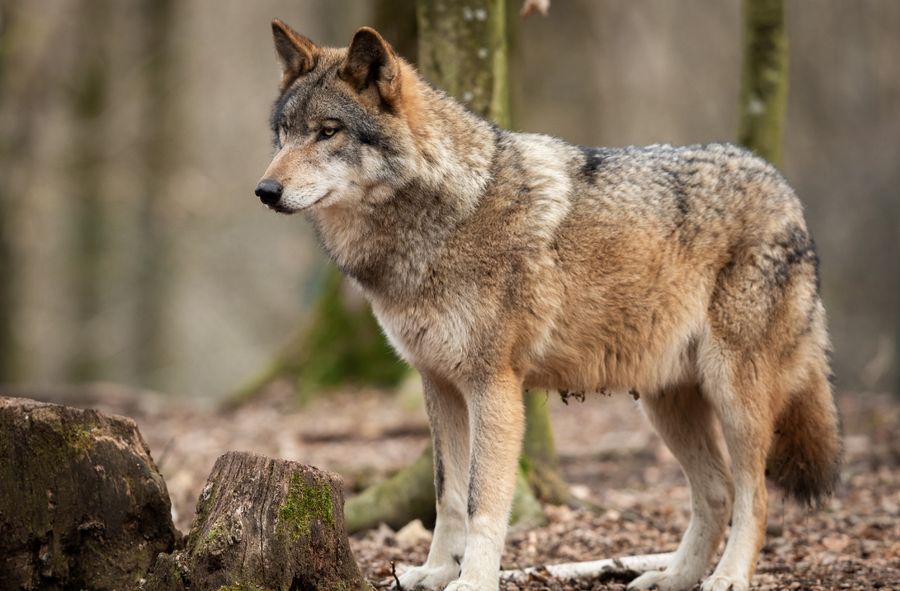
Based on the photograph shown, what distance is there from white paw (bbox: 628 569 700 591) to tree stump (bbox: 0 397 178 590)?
2317 mm

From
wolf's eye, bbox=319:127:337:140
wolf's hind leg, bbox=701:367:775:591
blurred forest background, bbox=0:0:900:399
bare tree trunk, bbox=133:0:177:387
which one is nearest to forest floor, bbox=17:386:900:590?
wolf's hind leg, bbox=701:367:775:591

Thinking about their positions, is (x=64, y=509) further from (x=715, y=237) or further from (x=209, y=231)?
(x=209, y=231)

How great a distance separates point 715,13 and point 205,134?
398 inches

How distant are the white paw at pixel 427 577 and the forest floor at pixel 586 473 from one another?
0.14 metres

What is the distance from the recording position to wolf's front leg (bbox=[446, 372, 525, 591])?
436cm

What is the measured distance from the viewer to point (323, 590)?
3.56 m

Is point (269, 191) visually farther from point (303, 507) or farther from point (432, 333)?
point (303, 507)

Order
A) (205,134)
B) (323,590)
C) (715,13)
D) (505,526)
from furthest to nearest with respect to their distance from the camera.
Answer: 1. (205,134)
2. (715,13)
3. (505,526)
4. (323,590)

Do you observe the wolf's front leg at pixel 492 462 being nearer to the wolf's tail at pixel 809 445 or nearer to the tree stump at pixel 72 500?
the tree stump at pixel 72 500

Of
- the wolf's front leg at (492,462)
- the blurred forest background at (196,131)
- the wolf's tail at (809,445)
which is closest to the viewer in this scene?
the wolf's front leg at (492,462)

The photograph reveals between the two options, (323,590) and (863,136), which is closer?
(323,590)

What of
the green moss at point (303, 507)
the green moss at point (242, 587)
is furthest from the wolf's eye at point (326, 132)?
the green moss at point (242, 587)

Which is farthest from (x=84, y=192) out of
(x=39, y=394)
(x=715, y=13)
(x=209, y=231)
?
(x=715, y=13)

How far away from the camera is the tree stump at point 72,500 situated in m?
3.61
